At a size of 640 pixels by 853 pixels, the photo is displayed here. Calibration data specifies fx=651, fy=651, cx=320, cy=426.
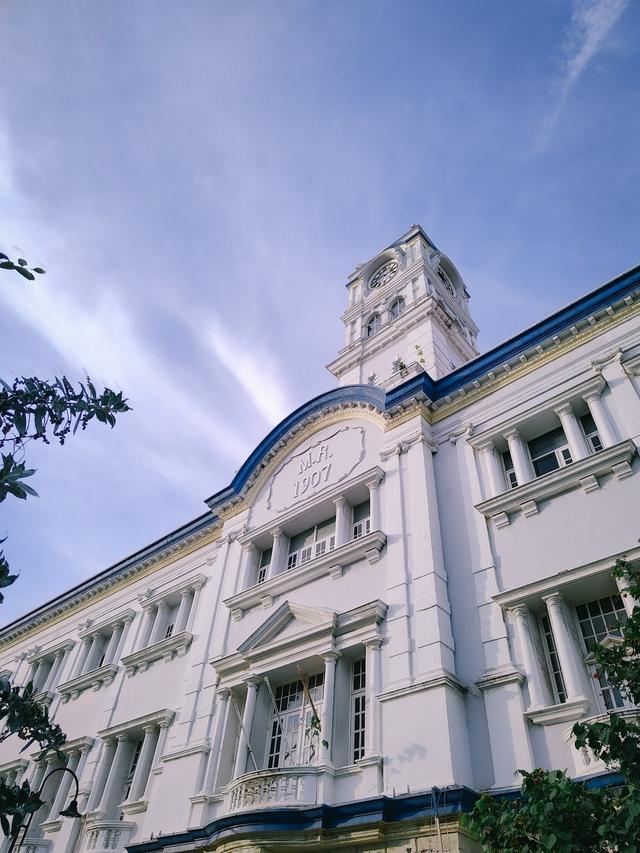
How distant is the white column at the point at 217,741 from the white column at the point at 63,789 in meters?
6.42

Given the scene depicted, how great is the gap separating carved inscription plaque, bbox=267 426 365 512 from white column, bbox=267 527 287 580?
84 cm

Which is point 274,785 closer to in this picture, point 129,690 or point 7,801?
point 7,801

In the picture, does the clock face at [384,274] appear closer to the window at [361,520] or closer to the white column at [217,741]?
the window at [361,520]

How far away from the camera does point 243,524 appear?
20266 millimetres

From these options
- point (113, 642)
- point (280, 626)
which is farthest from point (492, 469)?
point (113, 642)

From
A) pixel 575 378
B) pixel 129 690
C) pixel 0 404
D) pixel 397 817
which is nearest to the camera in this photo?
pixel 0 404

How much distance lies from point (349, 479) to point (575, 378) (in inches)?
247

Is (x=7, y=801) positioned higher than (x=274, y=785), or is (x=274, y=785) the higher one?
(x=274, y=785)

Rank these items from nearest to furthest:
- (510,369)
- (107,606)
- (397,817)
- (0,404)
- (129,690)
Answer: (0,404) → (397,817) → (510,369) → (129,690) → (107,606)

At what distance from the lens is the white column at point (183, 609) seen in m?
20.0

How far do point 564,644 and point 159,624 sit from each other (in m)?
→ 13.8

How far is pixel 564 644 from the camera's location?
37.4 feet

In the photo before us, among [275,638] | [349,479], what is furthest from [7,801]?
[349,479]

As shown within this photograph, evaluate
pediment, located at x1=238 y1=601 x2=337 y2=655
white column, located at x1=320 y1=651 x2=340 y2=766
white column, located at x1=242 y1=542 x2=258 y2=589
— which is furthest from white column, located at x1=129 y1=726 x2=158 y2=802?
white column, located at x1=320 y1=651 x2=340 y2=766
